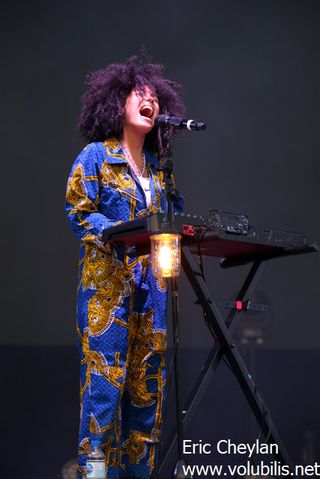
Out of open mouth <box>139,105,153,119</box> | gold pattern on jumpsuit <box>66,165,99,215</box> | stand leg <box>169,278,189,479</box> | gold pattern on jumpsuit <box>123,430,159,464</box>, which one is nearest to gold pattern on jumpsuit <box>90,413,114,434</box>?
gold pattern on jumpsuit <box>123,430,159,464</box>

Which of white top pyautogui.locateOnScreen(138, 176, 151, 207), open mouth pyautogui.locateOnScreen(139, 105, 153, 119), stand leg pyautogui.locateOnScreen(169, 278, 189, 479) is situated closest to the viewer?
stand leg pyautogui.locateOnScreen(169, 278, 189, 479)

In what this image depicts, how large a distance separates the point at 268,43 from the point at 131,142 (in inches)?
57.6

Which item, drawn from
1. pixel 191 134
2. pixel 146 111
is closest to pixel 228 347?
pixel 146 111

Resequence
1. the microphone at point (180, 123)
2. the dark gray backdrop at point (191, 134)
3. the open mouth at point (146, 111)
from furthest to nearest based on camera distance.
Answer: the dark gray backdrop at point (191, 134) < the open mouth at point (146, 111) < the microphone at point (180, 123)

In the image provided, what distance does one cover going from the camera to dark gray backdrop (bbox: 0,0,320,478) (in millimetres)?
3246

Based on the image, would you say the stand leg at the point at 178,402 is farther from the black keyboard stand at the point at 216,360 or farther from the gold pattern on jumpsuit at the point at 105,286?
the gold pattern on jumpsuit at the point at 105,286

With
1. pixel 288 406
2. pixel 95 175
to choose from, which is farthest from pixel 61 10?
pixel 288 406

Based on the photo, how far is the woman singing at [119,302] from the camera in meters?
2.16

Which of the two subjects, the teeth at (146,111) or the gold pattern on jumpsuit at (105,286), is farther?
the teeth at (146,111)

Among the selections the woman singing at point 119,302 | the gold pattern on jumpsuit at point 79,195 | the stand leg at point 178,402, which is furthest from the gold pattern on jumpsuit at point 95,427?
the gold pattern on jumpsuit at point 79,195

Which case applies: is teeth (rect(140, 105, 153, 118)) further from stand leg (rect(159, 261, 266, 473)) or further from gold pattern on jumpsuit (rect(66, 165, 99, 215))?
stand leg (rect(159, 261, 266, 473))

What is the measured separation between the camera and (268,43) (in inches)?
142

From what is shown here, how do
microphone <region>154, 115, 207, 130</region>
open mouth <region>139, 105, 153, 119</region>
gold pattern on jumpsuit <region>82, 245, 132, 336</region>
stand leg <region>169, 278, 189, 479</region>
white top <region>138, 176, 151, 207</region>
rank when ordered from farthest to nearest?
open mouth <region>139, 105, 153, 119</region>
white top <region>138, 176, 151, 207</region>
gold pattern on jumpsuit <region>82, 245, 132, 336</region>
microphone <region>154, 115, 207, 130</region>
stand leg <region>169, 278, 189, 479</region>

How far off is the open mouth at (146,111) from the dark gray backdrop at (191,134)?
3.03ft
